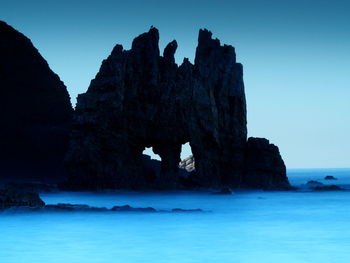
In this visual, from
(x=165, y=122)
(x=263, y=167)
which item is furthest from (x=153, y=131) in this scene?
(x=263, y=167)

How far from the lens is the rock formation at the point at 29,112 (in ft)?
302

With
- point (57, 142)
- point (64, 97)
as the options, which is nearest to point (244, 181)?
point (57, 142)

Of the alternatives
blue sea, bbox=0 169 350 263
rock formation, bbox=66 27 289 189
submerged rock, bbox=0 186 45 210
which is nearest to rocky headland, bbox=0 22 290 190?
rock formation, bbox=66 27 289 189

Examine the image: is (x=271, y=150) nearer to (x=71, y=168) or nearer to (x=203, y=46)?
(x=203, y=46)

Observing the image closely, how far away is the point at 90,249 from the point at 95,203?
28528mm

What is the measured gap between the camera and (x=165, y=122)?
3103 inches

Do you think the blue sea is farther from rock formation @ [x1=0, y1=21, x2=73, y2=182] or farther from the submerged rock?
rock formation @ [x1=0, y1=21, x2=73, y2=182]

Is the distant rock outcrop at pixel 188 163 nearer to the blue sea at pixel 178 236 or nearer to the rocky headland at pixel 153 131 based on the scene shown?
the rocky headland at pixel 153 131

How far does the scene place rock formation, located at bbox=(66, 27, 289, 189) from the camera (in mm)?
74500

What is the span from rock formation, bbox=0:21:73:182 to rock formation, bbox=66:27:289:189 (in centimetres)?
1873

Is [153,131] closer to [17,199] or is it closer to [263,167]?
[263,167]

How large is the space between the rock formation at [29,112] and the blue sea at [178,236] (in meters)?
44.3

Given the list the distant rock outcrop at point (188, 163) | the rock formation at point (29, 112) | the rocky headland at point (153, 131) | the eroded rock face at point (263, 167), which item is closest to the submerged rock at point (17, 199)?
the rocky headland at point (153, 131)

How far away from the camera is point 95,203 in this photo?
195ft
